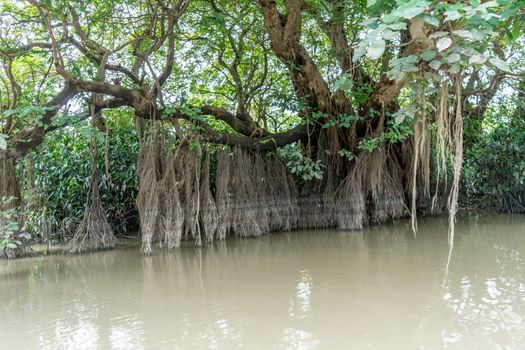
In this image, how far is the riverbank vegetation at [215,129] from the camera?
6395 millimetres

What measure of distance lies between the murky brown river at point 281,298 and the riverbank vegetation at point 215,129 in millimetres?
1073

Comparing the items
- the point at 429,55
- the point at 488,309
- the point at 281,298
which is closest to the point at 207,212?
the point at 281,298

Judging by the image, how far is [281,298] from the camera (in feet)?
11.9

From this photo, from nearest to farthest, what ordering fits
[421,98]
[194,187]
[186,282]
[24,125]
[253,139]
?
1. [421,98]
2. [186,282]
3. [24,125]
4. [194,187]
5. [253,139]

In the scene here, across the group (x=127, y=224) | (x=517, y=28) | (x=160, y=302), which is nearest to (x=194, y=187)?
(x=127, y=224)

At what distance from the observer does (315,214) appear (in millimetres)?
7871

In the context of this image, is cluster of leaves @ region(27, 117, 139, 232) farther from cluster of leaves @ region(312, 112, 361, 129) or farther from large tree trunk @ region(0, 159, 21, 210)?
cluster of leaves @ region(312, 112, 361, 129)

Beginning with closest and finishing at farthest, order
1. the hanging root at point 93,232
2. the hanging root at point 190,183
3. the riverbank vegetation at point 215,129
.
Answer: the riverbank vegetation at point 215,129
the hanging root at point 93,232
the hanging root at point 190,183

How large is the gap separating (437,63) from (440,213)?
20.7 feet

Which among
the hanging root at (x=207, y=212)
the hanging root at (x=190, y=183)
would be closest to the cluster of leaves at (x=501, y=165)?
the hanging root at (x=207, y=212)

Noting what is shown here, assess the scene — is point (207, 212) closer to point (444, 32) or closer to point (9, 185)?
point (9, 185)

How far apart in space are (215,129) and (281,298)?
4.28 metres

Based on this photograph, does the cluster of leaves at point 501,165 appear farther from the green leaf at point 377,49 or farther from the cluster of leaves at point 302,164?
the green leaf at point 377,49

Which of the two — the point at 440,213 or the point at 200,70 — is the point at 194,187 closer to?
the point at 200,70
